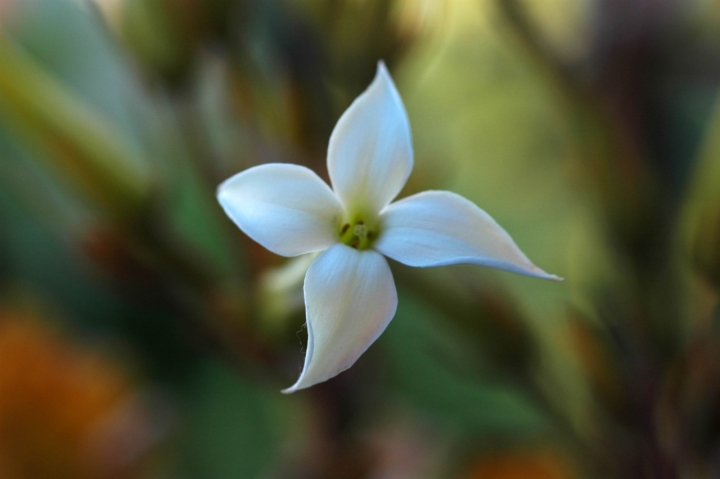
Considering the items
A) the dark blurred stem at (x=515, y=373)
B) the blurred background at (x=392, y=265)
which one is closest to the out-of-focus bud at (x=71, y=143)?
the blurred background at (x=392, y=265)

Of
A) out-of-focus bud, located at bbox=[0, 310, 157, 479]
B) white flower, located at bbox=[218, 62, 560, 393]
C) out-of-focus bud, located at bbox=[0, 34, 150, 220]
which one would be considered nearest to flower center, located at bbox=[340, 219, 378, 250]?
white flower, located at bbox=[218, 62, 560, 393]

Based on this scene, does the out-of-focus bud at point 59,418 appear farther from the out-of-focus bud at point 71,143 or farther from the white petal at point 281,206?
the white petal at point 281,206

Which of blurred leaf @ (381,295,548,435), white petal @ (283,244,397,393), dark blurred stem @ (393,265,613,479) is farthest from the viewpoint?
blurred leaf @ (381,295,548,435)

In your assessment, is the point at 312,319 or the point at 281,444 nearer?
the point at 312,319

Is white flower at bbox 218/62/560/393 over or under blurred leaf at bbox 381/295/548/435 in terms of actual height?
over

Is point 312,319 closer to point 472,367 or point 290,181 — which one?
point 290,181

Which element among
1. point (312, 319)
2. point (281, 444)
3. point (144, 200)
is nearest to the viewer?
point (312, 319)

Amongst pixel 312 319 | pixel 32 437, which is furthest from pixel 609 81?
pixel 32 437

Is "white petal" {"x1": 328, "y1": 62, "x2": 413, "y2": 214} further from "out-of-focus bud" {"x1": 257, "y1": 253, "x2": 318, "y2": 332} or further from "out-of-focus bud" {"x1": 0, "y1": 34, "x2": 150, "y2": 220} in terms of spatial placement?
"out-of-focus bud" {"x1": 0, "y1": 34, "x2": 150, "y2": 220}
